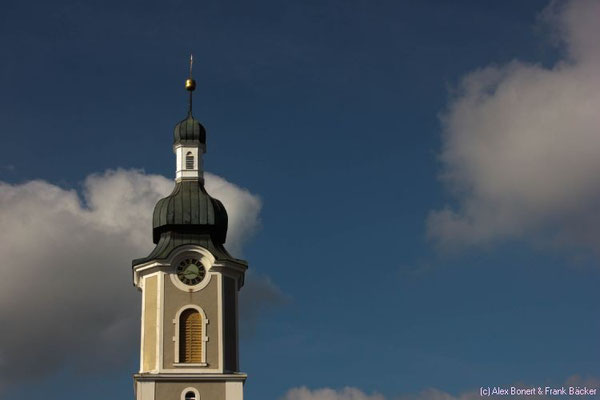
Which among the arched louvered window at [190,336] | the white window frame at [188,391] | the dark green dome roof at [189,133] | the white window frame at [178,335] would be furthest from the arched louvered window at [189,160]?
the white window frame at [188,391]

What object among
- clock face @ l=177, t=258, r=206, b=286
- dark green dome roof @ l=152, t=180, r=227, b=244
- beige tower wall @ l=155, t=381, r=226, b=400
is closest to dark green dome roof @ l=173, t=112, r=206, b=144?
dark green dome roof @ l=152, t=180, r=227, b=244

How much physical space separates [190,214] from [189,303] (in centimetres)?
456

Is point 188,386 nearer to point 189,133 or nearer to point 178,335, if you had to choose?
point 178,335

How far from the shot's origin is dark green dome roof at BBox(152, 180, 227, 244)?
2510 inches

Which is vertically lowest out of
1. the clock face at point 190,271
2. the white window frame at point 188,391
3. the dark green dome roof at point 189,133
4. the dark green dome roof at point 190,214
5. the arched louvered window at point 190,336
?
the white window frame at point 188,391

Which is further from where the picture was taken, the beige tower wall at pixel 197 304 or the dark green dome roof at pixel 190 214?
the dark green dome roof at pixel 190 214

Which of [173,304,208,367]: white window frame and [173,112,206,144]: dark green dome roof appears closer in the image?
[173,304,208,367]: white window frame

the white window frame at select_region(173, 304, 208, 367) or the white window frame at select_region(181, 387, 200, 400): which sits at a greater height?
the white window frame at select_region(173, 304, 208, 367)

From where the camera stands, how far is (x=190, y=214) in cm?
6397

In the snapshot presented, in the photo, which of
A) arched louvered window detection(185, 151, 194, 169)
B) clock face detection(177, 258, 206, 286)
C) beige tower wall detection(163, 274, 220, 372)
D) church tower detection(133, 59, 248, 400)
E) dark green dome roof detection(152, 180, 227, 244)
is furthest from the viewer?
arched louvered window detection(185, 151, 194, 169)

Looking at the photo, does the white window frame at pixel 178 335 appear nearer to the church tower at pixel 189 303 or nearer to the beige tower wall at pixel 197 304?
the church tower at pixel 189 303

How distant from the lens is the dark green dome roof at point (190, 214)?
63.8 m

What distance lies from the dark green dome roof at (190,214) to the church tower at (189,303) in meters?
0.05

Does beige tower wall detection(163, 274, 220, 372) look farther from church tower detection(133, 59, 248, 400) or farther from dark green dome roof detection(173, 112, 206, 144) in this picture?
dark green dome roof detection(173, 112, 206, 144)
